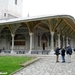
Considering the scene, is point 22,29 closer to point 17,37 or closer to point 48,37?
point 17,37

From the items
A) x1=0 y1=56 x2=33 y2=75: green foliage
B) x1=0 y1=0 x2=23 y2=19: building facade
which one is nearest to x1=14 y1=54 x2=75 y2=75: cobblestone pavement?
x1=0 y1=56 x2=33 y2=75: green foliage

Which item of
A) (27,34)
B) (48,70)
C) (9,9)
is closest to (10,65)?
(48,70)

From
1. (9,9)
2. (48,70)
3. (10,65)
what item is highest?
(9,9)

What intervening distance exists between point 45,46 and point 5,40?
7.77 meters

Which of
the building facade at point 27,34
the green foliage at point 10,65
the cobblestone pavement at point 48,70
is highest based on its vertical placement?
the building facade at point 27,34

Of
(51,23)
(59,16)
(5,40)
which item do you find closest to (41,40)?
(5,40)

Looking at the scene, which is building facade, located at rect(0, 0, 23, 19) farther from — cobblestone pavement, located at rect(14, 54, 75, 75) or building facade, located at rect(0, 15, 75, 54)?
cobblestone pavement, located at rect(14, 54, 75, 75)

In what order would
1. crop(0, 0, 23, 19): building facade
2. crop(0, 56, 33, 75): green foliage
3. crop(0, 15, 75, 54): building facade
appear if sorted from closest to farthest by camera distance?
crop(0, 56, 33, 75): green foliage → crop(0, 15, 75, 54): building facade → crop(0, 0, 23, 19): building facade

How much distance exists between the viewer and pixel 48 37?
35.4 m

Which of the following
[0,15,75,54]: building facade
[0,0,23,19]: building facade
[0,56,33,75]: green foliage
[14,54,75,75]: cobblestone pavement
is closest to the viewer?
[14,54,75,75]: cobblestone pavement

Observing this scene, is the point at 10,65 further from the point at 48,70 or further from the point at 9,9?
the point at 9,9

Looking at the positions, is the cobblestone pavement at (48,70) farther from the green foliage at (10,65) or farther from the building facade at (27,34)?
the building facade at (27,34)

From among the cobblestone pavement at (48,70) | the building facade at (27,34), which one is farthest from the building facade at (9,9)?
the cobblestone pavement at (48,70)

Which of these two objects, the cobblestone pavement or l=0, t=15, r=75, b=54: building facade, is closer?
the cobblestone pavement
